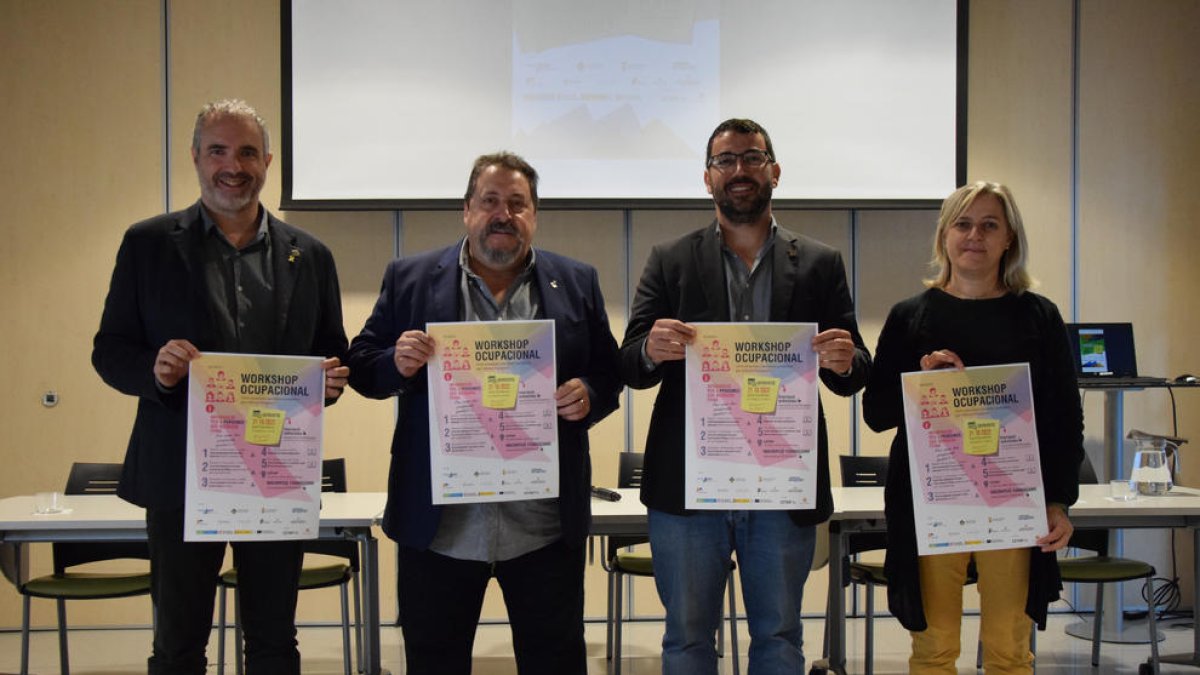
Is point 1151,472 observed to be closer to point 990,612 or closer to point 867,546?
point 867,546

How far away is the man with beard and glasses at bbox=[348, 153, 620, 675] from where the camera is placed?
2395mm

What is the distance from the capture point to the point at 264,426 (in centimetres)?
234

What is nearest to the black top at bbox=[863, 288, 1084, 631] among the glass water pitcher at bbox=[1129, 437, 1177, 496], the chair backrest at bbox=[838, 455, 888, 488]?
the glass water pitcher at bbox=[1129, 437, 1177, 496]

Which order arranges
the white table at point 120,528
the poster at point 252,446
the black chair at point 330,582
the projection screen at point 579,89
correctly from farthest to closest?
the projection screen at point 579,89, the black chair at point 330,582, the white table at point 120,528, the poster at point 252,446

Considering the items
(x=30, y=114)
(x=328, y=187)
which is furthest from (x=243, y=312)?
(x=30, y=114)

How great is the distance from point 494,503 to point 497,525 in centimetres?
6

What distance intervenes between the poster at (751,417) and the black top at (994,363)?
0.35 meters

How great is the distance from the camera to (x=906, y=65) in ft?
17.4

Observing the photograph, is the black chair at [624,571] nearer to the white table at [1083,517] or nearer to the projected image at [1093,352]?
the white table at [1083,517]

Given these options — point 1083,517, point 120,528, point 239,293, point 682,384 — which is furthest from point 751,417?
point 120,528

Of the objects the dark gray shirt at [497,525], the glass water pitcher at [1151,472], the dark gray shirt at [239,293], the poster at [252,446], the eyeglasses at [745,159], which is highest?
the eyeglasses at [745,159]

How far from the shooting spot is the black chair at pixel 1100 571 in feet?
13.1

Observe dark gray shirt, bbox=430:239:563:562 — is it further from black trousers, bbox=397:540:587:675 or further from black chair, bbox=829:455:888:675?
black chair, bbox=829:455:888:675

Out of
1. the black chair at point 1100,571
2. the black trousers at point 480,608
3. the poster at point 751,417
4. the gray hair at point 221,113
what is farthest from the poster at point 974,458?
the gray hair at point 221,113
